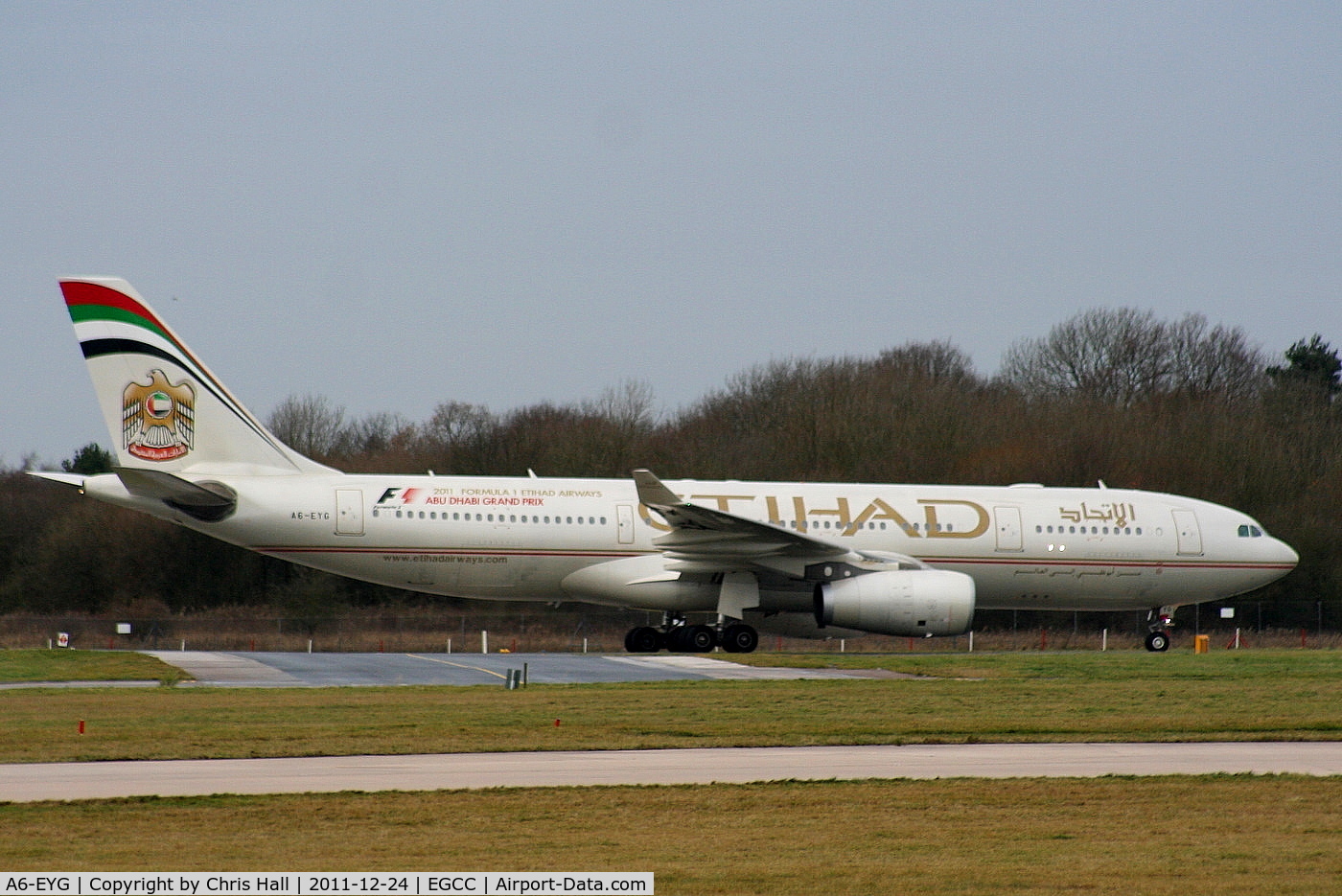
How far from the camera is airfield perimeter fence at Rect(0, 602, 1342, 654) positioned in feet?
108

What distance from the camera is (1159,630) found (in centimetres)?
3000

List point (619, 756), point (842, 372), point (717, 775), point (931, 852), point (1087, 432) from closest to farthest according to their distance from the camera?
point (931, 852), point (717, 775), point (619, 756), point (1087, 432), point (842, 372)

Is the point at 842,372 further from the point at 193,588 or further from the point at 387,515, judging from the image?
the point at 387,515

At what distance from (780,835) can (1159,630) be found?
22.5 m

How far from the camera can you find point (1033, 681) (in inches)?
817

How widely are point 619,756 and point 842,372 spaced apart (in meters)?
46.6

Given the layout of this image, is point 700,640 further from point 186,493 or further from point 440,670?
point 186,493

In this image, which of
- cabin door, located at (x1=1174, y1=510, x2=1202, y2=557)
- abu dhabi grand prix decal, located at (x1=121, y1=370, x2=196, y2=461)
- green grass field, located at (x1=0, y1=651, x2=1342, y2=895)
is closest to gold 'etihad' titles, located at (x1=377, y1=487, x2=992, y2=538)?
abu dhabi grand prix decal, located at (x1=121, y1=370, x2=196, y2=461)

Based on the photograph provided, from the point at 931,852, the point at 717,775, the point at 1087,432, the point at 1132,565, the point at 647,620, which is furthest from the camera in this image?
the point at 1087,432

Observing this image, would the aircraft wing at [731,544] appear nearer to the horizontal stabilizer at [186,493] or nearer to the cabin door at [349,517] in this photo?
the cabin door at [349,517]

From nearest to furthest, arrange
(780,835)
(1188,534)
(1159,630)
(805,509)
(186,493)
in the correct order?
1. (780,835)
2. (186,493)
3. (805,509)
4. (1188,534)
5. (1159,630)

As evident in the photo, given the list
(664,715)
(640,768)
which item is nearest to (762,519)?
(664,715)

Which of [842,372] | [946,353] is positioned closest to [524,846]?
[842,372]

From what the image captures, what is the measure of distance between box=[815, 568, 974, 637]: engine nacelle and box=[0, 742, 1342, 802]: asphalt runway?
1104 centimetres
